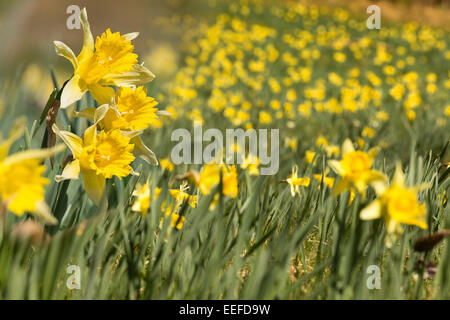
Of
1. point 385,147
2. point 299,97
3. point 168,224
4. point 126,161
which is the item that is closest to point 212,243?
point 168,224

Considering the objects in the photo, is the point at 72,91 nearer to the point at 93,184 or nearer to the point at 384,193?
the point at 93,184

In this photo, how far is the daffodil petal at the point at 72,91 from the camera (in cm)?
96

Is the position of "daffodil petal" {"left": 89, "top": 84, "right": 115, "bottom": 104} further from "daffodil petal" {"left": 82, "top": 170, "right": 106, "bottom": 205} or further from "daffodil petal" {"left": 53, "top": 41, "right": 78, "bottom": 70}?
"daffodil petal" {"left": 82, "top": 170, "right": 106, "bottom": 205}

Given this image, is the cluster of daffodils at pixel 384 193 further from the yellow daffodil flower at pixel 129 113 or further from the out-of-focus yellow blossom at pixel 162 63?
the out-of-focus yellow blossom at pixel 162 63

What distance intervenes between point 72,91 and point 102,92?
60 mm

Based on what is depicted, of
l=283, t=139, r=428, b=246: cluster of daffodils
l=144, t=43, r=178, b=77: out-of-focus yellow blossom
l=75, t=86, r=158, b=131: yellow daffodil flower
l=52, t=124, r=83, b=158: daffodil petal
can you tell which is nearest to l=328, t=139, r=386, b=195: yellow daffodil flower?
l=283, t=139, r=428, b=246: cluster of daffodils

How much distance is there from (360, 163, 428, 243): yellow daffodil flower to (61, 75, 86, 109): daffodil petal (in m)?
0.60

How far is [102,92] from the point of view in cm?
100

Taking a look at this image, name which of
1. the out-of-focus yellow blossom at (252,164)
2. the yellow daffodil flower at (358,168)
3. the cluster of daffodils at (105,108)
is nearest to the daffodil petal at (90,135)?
the cluster of daffodils at (105,108)

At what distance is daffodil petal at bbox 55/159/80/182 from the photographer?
3.03 ft

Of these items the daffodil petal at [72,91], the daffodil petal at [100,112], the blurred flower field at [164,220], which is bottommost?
the blurred flower field at [164,220]

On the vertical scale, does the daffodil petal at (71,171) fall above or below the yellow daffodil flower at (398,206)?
above

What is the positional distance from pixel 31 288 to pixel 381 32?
27.7ft

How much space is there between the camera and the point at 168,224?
101 centimetres
